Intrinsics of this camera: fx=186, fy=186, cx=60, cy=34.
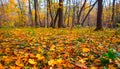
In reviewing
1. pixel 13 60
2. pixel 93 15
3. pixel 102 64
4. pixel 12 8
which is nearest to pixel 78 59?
pixel 102 64

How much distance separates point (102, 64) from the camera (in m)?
3.17

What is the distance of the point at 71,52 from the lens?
3990mm

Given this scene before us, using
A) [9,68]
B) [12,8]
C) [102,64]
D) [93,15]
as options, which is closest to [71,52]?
[102,64]

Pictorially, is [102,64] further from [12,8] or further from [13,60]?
[12,8]

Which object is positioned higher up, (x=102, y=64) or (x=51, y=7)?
(x=51, y=7)

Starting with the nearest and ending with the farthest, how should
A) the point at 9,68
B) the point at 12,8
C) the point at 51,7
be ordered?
1. the point at 9,68
2. the point at 51,7
3. the point at 12,8

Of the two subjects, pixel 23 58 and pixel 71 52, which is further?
pixel 71 52

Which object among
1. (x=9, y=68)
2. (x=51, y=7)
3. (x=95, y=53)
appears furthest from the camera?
(x=51, y=7)

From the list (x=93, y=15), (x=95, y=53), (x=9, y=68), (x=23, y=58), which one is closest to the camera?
(x=9, y=68)

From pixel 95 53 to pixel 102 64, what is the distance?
77 centimetres

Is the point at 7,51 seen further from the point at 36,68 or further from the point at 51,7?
the point at 51,7

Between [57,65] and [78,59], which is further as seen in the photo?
[78,59]

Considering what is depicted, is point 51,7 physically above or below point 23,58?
above

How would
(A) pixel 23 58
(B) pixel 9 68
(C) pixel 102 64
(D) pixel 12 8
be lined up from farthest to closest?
(D) pixel 12 8
(A) pixel 23 58
(C) pixel 102 64
(B) pixel 9 68
